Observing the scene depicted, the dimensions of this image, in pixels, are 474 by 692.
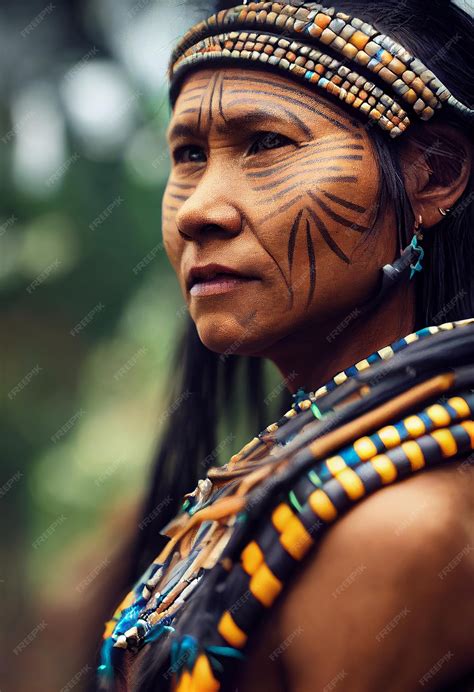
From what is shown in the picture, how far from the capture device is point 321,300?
2.08m

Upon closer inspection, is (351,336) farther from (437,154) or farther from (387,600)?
(387,600)

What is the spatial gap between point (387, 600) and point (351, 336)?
742 mm

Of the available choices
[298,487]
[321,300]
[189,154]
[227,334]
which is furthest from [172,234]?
[298,487]

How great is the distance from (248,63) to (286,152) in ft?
0.85

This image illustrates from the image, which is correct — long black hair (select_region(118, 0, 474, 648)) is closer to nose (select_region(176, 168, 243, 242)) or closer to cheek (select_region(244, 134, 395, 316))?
cheek (select_region(244, 134, 395, 316))

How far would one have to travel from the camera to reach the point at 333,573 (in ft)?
5.44

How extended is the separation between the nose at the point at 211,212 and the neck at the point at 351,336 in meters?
0.31

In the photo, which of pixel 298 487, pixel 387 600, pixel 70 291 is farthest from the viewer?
pixel 70 291

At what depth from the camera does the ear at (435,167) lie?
2.13 metres

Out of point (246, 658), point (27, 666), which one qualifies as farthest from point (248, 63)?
point (27, 666)

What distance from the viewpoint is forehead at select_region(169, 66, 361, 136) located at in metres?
2.07

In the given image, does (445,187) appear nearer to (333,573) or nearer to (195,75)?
(195,75)

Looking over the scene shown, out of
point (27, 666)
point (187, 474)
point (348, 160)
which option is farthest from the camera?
point (27, 666)

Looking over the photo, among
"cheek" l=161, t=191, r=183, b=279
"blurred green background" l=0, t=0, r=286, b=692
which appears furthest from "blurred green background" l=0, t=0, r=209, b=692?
"cheek" l=161, t=191, r=183, b=279
